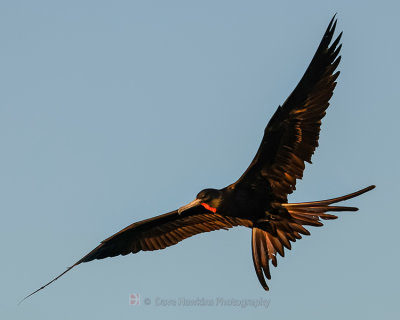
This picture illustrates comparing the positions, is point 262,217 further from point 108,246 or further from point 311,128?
point 108,246

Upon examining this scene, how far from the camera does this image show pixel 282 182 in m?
12.0

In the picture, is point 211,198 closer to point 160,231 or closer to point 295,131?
point 295,131

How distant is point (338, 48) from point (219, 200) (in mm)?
2413

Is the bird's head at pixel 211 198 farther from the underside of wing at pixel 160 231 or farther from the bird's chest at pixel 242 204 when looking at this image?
the underside of wing at pixel 160 231

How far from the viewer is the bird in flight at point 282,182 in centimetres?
1131

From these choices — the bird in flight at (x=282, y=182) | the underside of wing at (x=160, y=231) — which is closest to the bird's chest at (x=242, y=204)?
the bird in flight at (x=282, y=182)

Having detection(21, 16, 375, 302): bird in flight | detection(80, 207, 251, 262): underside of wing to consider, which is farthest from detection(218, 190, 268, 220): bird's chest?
detection(80, 207, 251, 262): underside of wing

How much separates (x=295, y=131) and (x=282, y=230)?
1.38 meters

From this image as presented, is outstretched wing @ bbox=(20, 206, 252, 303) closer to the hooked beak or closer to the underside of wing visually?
the underside of wing

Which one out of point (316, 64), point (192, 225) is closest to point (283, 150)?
point (316, 64)

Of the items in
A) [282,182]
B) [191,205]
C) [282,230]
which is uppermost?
[191,205]

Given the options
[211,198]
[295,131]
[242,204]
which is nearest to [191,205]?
[211,198]

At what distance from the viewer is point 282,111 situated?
11.4 meters

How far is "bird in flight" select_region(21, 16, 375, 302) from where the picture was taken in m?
11.3
